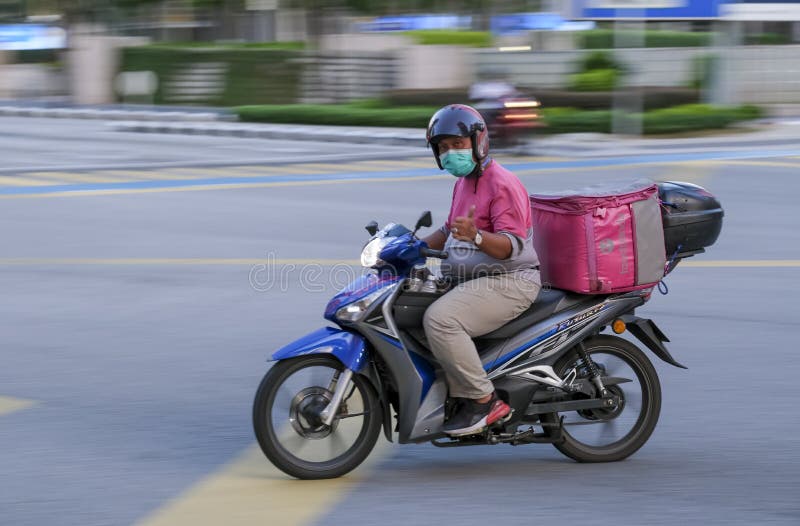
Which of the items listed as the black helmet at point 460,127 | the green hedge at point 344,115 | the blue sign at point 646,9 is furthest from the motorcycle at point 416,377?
the blue sign at point 646,9

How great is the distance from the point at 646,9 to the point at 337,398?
22.3 meters

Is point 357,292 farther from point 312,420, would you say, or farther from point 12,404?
point 12,404

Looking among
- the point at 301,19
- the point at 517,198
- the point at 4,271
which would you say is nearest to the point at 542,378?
the point at 517,198

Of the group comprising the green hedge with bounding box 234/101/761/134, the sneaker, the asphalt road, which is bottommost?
Result: the asphalt road

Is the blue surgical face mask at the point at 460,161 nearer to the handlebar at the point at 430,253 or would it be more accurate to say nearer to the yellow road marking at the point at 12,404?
the handlebar at the point at 430,253

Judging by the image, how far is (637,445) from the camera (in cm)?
572

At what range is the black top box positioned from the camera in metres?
5.69

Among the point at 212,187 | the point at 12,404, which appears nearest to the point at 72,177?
the point at 212,187

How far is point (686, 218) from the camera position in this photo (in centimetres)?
570

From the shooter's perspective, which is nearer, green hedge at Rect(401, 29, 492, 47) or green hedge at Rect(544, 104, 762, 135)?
green hedge at Rect(544, 104, 762, 135)

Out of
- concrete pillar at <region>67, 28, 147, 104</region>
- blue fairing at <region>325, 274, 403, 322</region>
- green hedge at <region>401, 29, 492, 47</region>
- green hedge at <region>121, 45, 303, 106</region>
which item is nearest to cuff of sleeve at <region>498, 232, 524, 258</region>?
blue fairing at <region>325, 274, 403, 322</region>

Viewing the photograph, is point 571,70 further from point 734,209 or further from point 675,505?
point 675,505

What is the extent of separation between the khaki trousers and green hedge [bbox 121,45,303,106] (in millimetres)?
31321

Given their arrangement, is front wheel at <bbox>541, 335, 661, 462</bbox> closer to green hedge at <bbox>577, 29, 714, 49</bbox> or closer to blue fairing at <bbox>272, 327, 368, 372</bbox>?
blue fairing at <bbox>272, 327, 368, 372</bbox>
